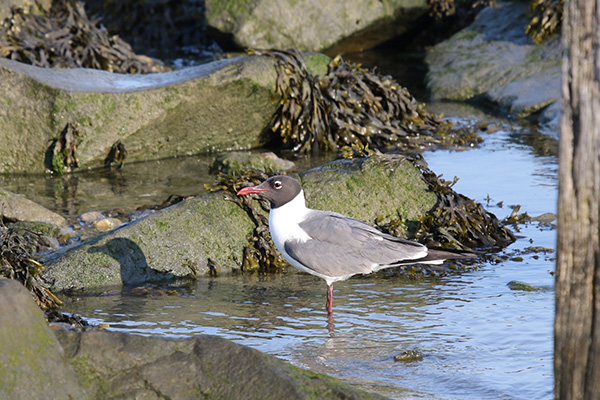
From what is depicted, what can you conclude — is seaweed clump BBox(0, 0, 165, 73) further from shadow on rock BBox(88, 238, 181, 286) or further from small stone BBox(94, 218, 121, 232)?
shadow on rock BBox(88, 238, 181, 286)

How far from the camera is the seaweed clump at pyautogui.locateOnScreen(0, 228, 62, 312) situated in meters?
6.02

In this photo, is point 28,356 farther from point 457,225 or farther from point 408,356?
point 457,225

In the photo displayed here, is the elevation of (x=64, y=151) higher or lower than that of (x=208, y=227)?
higher

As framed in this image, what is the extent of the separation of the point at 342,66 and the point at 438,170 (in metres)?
2.85

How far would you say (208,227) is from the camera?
24.1ft

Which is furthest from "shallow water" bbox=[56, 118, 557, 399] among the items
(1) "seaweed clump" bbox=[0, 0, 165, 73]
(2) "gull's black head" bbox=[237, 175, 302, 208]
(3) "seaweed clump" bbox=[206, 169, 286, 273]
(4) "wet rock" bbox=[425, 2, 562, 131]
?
(1) "seaweed clump" bbox=[0, 0, 165, 73]

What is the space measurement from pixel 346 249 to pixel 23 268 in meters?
2.47

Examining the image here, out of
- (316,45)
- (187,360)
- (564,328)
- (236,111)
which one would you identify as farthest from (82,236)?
(316,45)

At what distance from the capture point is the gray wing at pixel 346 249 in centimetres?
625

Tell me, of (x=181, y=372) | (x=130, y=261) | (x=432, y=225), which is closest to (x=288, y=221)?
(x=130, y=261)

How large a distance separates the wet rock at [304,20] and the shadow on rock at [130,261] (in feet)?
34.6

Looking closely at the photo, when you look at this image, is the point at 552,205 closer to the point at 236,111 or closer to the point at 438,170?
the point at 438,170

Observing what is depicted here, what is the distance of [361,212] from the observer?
25.6 ft

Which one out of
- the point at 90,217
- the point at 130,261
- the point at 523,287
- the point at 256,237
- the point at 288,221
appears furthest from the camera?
the point at 90,217
